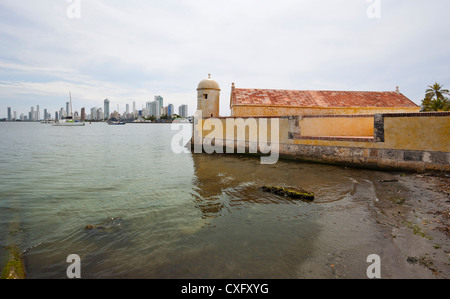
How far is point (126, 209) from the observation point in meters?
6.79

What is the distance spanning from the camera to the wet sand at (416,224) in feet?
11.9

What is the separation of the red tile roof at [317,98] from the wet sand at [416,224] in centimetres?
1391

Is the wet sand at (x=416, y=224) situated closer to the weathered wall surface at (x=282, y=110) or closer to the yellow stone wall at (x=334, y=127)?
the yellow stone wall at (x=334, y=127)

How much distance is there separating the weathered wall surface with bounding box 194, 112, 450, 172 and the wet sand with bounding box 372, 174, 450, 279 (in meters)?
1.61

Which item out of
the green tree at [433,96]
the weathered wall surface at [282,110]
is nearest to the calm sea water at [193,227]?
the weathered wall surface at [282,110]

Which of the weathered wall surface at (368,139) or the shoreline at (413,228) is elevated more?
the weathered wall surface at (368,139)

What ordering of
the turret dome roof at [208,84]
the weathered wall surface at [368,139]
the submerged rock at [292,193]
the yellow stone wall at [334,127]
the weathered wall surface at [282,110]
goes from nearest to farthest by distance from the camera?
the submerged rock at [292,193] < the weathered wall surface at [368,139] < the yellow stone wall at [334,127] < the turret dome roof at [208,84] < the weathered wall surface at [282,110]

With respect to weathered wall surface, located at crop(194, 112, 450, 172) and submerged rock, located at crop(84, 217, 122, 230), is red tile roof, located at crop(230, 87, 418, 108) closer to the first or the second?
weathered wall surface, located at crop(194, 112, 450, 172)

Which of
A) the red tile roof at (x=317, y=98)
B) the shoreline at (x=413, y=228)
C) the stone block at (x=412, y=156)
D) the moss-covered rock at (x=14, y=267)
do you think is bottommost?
the moss-covered rock at (x=14, y=267)

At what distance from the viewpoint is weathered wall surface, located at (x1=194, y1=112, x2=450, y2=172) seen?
31.8ft

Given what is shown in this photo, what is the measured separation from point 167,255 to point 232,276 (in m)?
1.29

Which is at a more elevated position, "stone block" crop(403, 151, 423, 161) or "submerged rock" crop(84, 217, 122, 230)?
"stone block" crop(403, 151, 423, 161)

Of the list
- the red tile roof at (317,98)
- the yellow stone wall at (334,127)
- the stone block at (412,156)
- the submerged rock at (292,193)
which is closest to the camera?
the submerged rock at (292,193)

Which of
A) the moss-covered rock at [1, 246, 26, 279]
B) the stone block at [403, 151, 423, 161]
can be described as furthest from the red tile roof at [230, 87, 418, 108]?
the moss-covered rock at [1, 246, 26, 279]
